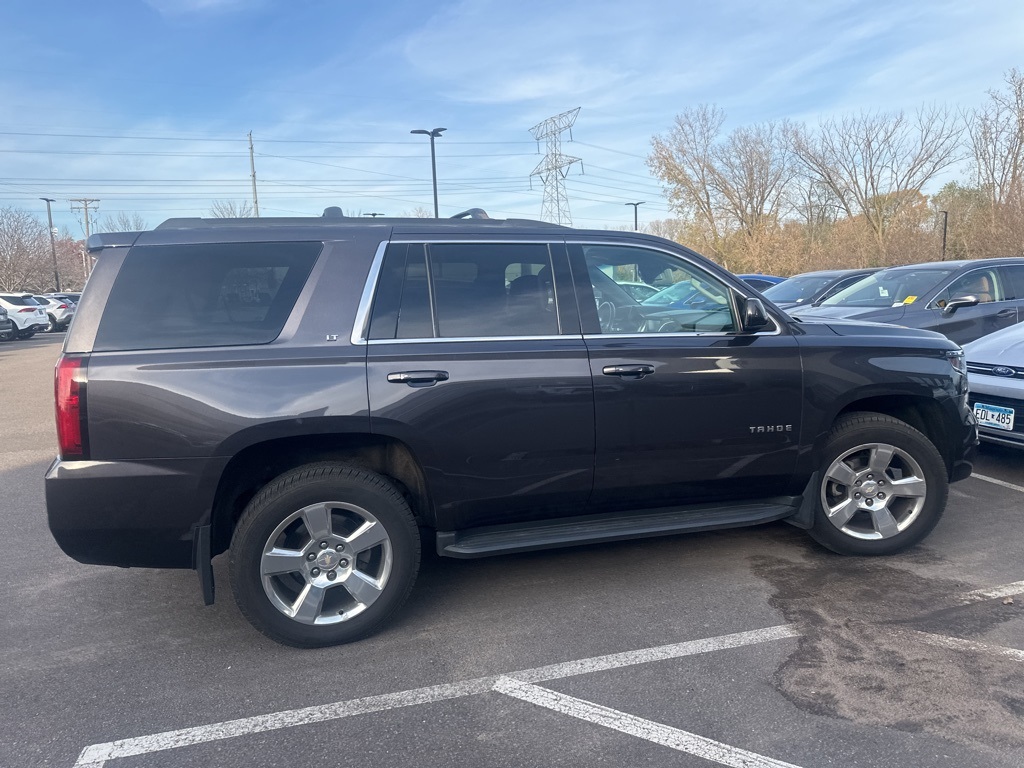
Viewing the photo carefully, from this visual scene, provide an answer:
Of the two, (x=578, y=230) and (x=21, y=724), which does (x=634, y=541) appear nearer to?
(x=578, y=230)

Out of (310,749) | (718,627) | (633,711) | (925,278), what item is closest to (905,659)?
(718,627)

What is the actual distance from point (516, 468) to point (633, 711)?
3.95 feet

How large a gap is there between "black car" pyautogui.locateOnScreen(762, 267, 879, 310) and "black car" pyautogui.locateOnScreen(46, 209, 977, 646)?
8.44 metres

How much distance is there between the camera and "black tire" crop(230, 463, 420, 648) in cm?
337

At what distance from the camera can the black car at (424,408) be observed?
3.28 meters

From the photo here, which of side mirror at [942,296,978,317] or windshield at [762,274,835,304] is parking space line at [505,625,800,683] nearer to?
side mirror at [942,296,978,317]

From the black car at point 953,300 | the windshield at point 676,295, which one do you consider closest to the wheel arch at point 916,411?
A: the windshield at point 676,295

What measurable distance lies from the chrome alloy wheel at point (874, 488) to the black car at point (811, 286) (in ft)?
26.6

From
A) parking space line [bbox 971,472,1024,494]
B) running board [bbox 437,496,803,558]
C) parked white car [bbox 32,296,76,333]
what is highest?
parked white car [bbox 32,296,76,333]

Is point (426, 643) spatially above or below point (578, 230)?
below

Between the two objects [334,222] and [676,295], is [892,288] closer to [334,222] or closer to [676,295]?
[676,295]

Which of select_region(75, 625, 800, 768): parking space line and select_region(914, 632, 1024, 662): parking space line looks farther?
select_region(914, 632, 1024, 662): parking space line

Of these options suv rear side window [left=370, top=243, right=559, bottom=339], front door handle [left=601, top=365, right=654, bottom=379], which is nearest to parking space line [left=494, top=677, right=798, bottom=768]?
front door handle [left=601, top=365, right=654, bottom=379]

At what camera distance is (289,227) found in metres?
3.67
